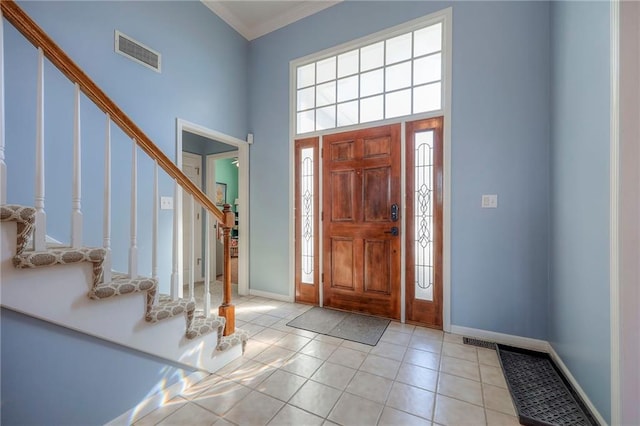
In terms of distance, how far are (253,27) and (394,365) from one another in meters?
4.39

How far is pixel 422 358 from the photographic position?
2.13 metres

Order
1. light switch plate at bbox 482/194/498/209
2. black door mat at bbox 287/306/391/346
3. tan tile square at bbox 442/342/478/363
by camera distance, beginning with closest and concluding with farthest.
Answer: tan tile square at bbox 442/342/478/363 < light switch plate at bbox 482/194/498/209 < black door mat at bbox 287/306/391/346

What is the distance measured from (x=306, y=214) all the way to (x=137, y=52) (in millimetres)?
2381

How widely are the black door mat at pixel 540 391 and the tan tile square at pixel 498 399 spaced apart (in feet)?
0.11

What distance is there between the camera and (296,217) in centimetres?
342

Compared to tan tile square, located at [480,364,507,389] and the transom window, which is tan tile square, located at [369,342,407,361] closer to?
tan tile square, located at [480,364,507,389]

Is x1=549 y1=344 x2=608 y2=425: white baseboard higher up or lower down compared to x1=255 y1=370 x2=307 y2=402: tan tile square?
higher up

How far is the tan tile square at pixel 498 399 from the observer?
1.58 meters

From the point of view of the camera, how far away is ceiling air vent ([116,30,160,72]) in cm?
234

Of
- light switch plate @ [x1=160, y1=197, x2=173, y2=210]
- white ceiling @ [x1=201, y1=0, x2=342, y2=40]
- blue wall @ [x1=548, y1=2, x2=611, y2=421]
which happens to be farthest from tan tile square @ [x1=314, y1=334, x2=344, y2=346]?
white ceiling @ [x1=201, y1=0, x2=342, y2=40]

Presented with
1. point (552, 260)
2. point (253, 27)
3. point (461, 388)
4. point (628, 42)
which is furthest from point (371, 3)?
point (461, 388)

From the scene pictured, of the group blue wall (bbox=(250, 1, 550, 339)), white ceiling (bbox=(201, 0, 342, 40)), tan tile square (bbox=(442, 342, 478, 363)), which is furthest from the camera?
white ceiling (bbox=(201, 0, 342, 40))

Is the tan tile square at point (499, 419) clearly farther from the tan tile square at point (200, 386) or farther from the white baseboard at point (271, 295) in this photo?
the white baseboard at point (271, 295)

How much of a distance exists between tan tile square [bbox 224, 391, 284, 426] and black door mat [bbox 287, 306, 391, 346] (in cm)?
100
